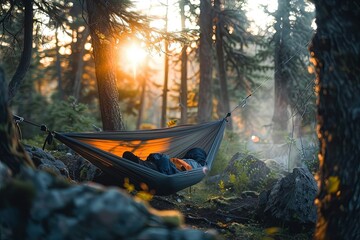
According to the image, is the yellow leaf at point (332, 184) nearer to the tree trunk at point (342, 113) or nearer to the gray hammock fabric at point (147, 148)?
the tree trunk at point (342, 113)

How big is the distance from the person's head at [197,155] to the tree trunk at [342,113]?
2.30 metres

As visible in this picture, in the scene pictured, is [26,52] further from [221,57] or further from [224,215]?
[221,57]

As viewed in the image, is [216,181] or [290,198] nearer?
[290,198]

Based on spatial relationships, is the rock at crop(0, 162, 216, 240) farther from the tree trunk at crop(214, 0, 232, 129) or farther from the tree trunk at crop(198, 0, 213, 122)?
the tree trunk at crop(214, 0, 232, 129)

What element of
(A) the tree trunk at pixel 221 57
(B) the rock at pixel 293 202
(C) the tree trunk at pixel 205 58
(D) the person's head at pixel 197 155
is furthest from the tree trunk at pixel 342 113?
(A) the tree trunk at pixel 221 57

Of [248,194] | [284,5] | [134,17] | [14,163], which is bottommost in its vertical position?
[248,194]

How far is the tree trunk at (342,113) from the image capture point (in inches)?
82.4

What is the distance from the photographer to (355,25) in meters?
2.10

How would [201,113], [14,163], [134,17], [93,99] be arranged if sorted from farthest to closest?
[93,99]
[201,113]
[134,17]
[14,163]

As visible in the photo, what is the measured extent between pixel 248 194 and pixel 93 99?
866cm

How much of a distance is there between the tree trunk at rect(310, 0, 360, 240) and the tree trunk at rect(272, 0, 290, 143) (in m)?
7.41

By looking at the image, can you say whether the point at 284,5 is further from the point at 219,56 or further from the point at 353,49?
the point at 353,49

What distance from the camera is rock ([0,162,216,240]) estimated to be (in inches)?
57.3

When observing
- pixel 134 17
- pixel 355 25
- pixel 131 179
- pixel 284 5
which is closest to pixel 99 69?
pixel 134 17
